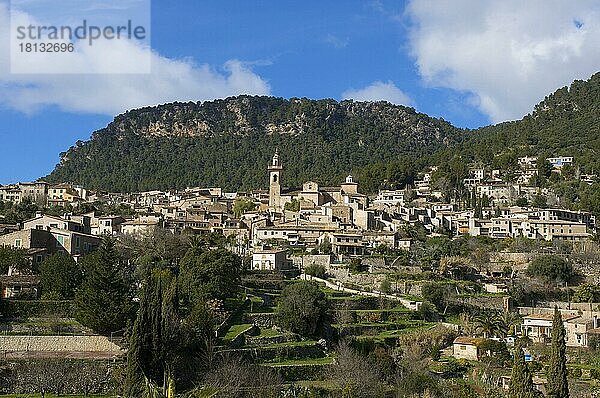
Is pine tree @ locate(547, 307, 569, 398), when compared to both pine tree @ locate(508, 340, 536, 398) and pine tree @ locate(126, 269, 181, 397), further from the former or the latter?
pine tree @ locate(126, 269, 181, 397)

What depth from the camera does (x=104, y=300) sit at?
27312mm

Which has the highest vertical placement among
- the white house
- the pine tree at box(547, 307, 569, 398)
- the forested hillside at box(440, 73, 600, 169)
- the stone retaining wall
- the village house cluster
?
the forested hillside at box(440, 73, 600, 169)

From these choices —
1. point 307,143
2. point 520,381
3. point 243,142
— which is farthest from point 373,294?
point 243,142

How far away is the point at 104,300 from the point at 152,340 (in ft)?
13.6

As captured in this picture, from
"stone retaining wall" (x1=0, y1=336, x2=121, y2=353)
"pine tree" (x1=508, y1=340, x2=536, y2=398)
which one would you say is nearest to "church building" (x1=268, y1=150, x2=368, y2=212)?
"stone retaining wall" (x1=0, y1=336, x2=121, y2=353)

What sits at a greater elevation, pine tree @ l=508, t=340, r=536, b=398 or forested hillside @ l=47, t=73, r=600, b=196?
forested hillside @ l=47, t=73, r=600, b=196

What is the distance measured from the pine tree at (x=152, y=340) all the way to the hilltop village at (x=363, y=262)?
1.86m

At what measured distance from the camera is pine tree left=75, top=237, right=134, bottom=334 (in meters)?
27.1

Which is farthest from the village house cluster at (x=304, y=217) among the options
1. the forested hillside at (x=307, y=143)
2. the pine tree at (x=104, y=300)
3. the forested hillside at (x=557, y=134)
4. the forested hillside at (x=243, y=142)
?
the forested hillside at (x=243, y=142)

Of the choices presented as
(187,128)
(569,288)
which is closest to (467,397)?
(569,288)

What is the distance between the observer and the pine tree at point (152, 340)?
23203 millimetres

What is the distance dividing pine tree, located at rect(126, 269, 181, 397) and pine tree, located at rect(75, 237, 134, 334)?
2.71m

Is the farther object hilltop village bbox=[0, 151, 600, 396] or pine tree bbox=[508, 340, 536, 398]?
hilltop village bbox=[0, 151, 600, 396]

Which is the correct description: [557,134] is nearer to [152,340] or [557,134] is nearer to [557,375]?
[557,375]
